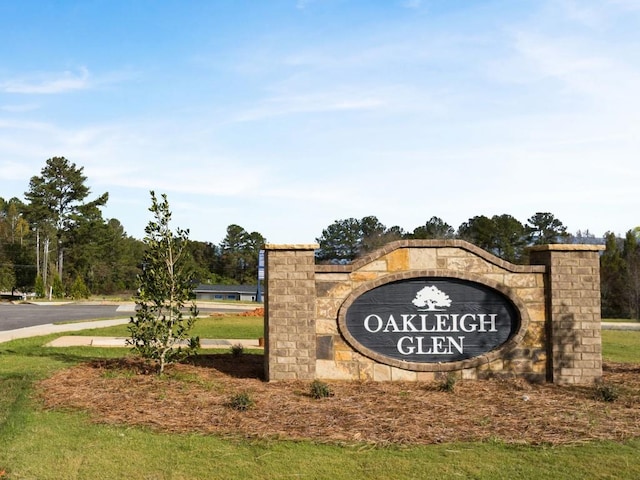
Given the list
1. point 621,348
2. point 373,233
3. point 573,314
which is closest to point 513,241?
point 373,233

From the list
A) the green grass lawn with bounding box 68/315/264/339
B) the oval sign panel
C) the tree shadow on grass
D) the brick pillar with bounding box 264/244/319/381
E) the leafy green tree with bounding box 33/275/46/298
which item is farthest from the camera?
the leafy green tree with bounding box 33/275/46/298

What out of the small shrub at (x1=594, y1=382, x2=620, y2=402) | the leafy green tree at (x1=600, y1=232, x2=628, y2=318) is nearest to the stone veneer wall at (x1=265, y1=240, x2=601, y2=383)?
the small shrub at (x1=594, y1=382, x2=620, y2=402)

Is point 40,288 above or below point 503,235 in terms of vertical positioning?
below

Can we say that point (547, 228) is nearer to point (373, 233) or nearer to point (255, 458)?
point (373, 233)

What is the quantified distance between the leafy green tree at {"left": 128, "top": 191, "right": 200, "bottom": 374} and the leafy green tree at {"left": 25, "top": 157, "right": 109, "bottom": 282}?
57179 mm

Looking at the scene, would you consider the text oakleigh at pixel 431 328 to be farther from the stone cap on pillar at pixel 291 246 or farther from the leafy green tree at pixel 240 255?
the leafy green tree at pixel 240 255

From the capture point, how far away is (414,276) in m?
8.62

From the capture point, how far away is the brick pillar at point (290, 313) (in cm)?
844

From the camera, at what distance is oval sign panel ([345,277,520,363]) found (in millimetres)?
8578

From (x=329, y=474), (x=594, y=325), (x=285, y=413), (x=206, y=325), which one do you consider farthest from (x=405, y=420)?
(x=206, y=325)

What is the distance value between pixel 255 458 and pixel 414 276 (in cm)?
436

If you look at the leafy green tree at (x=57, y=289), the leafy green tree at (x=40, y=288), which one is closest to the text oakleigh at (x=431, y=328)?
the leafy green tree at (x=57, y=289)

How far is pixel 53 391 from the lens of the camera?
765cm

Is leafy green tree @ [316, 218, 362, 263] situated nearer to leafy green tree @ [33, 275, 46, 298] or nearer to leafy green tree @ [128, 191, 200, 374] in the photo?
leafy green tree @ [33, 275, 46, 298]
